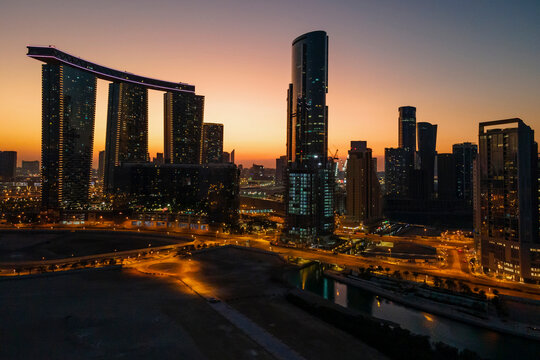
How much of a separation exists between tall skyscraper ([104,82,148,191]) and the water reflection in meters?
143

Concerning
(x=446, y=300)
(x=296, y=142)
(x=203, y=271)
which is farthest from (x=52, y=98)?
(x=446, y=300)

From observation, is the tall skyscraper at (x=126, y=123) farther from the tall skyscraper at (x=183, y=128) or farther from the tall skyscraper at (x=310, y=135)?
the tall skyscraper at (x=310, y=135)

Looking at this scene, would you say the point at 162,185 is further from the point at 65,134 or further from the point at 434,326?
the point at 434,326

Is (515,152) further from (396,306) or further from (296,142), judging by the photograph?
(296,142)

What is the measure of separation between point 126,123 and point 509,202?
165m

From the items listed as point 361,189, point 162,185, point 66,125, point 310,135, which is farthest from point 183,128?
point 361,189

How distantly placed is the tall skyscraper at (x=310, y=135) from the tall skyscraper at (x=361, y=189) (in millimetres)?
13709

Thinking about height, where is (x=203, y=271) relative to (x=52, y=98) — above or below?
below

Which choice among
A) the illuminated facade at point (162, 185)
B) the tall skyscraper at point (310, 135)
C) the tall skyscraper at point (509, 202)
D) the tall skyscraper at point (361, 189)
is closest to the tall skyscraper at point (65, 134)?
the illuminated facade at point (162, 185)

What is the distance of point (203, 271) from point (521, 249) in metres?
53.9

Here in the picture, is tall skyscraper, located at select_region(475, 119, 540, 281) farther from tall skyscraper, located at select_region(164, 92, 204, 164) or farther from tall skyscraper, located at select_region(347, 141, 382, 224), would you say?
tall skyscraper, located at select_region(164, 92, 204, 164)

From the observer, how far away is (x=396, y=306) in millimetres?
46500

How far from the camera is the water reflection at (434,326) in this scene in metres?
34.7

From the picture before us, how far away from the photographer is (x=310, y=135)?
120m
